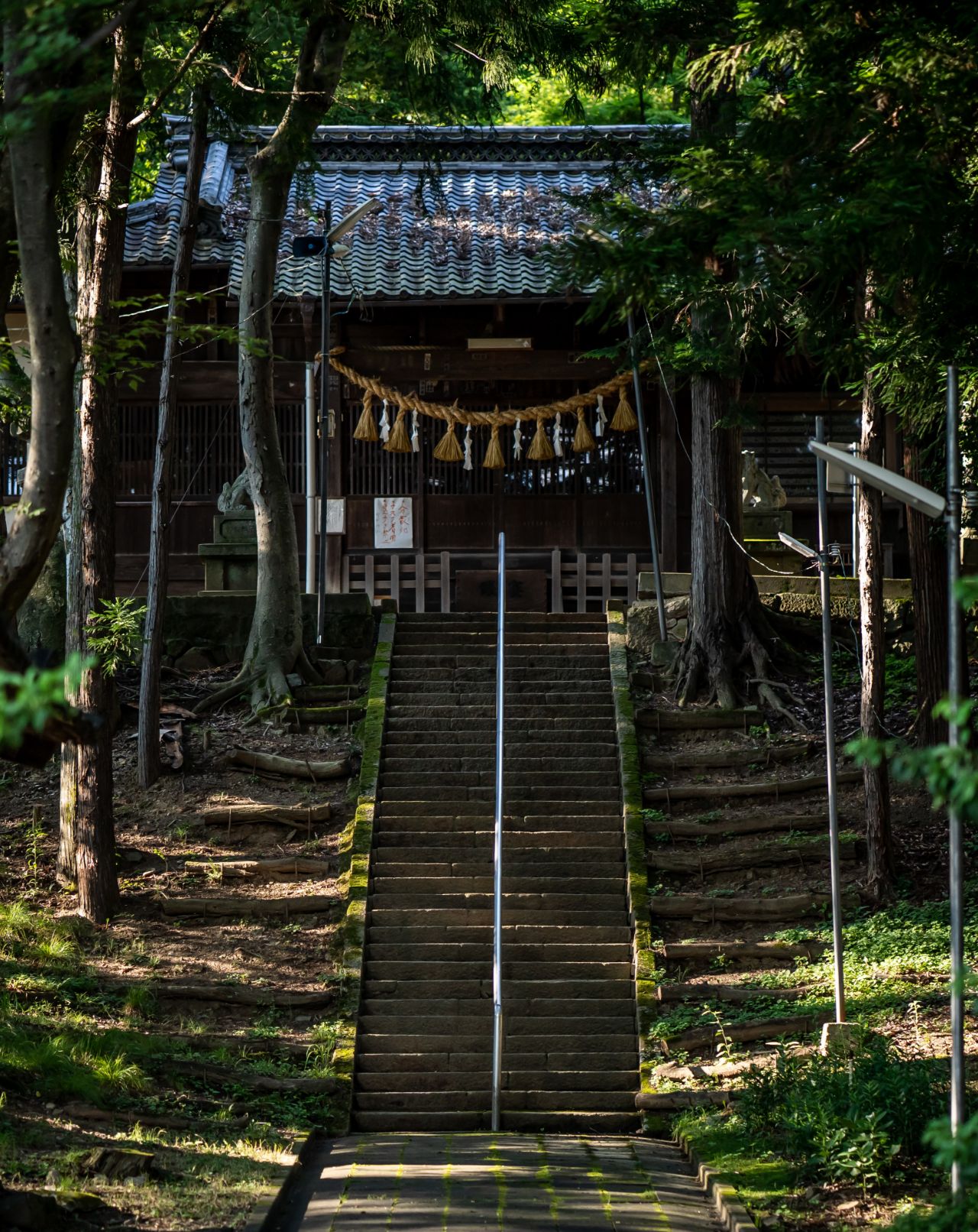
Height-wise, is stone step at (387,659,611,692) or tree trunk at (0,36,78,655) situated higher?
tree trunk at (0,36,78,655)

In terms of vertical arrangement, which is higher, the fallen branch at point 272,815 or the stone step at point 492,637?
the stone step at point 492,637

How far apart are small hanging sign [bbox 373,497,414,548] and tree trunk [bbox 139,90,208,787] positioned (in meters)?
5.81

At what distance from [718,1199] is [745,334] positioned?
25.9 feet

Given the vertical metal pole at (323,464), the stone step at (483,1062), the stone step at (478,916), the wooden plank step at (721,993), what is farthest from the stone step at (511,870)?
the vertical metal pole at (323,464)

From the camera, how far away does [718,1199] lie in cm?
771

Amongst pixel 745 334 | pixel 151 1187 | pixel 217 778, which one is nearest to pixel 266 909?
pixel 217 778

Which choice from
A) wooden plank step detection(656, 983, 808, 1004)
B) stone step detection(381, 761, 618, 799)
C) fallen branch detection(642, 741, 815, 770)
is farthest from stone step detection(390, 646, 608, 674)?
wooden plank step detection(656, 983, 808, 1004)

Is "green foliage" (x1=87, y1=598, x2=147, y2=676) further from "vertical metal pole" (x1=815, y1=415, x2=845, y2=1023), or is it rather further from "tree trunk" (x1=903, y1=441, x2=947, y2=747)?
"tree trunk" (x1=903, y1=441, x2=947, y2=747)

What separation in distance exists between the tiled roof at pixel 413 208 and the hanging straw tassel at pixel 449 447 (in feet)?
5.72

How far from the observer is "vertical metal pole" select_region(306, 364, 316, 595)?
58.7 feet

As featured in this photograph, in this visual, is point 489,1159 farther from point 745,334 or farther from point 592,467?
point 592,467

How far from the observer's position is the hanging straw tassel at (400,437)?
19406 millimetres

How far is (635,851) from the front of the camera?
503 inches

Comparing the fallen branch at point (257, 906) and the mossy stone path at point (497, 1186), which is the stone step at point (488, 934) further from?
the mossy stone path at point (497, 1186)
